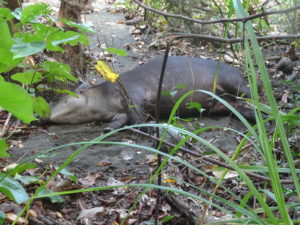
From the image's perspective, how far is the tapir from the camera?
398 cm

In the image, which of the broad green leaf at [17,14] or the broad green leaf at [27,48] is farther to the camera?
the broad green leaf at [17,14]

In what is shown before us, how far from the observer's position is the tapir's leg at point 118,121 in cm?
377

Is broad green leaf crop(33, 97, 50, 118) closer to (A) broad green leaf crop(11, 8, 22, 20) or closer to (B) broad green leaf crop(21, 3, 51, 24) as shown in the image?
(A) broad green leaf crop(11, 8, 22, 20)

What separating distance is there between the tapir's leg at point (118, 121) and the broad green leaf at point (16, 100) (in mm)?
2427

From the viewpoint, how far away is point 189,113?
4020 mm

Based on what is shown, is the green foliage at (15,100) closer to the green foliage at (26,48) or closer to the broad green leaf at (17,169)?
the green foliage at (26,48)

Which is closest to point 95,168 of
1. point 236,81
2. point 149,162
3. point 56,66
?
point 149,162

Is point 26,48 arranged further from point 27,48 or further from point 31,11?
point 31,11

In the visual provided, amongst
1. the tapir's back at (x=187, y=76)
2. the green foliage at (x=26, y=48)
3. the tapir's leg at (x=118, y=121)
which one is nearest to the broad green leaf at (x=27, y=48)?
the green foliage at (x=26, y=48)

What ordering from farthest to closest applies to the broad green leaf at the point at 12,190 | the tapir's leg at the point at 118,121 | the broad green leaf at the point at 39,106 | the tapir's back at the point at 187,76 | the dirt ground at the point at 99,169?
the tapir's back at the point at 187,76 → the tapir's leg at the point at 118,121 → the broad green leaf at the point at 39,106 → the dirt ground at the point at 99,169 → the broad green leaf at the point at 12,190

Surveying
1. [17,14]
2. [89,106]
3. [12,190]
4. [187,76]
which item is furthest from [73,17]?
[12,190]

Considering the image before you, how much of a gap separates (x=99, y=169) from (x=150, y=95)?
5.05 ft

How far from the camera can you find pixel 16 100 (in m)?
1.21

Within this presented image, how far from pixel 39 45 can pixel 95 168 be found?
5.27 ft
